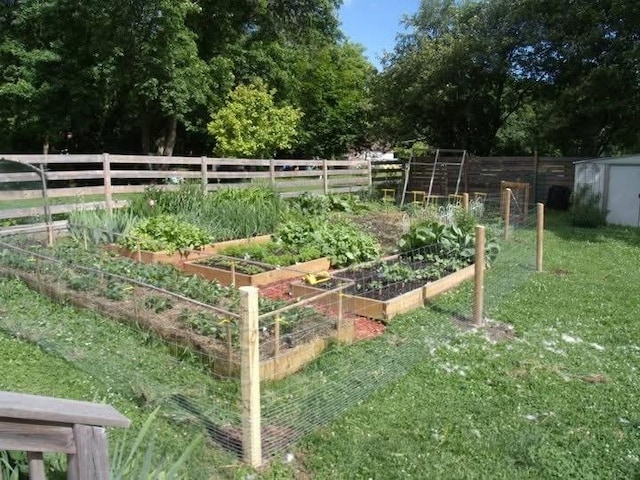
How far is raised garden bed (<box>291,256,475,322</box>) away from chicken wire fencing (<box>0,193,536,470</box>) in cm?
1

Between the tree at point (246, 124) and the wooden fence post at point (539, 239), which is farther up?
the tree at point (246, 124)

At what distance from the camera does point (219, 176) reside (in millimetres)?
12398

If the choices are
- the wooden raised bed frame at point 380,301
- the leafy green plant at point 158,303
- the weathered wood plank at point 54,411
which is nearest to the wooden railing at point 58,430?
the weathered wood plank at point 54,411

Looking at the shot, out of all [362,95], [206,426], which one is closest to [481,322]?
[206,426]

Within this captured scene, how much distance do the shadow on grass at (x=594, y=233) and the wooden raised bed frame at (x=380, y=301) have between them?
6.55 metres

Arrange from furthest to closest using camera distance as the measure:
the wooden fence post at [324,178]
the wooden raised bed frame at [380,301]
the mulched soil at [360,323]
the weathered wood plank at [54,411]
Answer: the wooden fence post at [324,178] → the wooden raised bed frame at [380,301] → the mulched soil at [360,323] → the weathered wood plank at [54,411]

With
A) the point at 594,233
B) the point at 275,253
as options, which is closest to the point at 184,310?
the point at 275,253

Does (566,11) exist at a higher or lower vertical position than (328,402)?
higher

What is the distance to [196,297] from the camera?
210 inches

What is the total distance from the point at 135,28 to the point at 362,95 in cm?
1812

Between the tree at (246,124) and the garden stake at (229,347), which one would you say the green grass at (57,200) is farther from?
the tree at (246,124)

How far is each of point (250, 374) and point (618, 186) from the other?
46.2 feet

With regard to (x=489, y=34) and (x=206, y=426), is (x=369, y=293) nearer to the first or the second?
(x=206, y=426)

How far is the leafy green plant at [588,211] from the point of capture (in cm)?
1367
